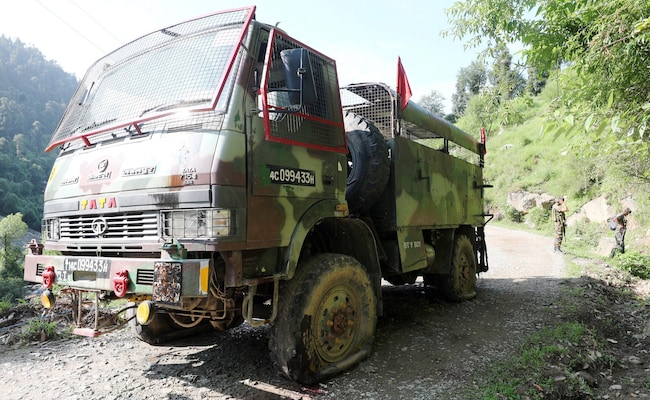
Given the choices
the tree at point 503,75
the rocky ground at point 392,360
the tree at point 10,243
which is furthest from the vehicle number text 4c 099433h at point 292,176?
the tree at point 10,243

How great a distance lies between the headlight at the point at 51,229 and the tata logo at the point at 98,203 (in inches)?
20.2

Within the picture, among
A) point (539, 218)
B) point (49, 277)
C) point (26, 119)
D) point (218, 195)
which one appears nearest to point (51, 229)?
point (49, 277)

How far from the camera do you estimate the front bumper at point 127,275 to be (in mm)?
2811

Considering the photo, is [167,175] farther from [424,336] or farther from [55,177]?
[424,336]

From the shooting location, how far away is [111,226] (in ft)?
10.9

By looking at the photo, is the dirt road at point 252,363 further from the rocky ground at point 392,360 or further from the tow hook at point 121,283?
the tow hook at point 121,283

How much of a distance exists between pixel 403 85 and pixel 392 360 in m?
3.03

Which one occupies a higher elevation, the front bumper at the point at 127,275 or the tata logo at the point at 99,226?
the tata logo at the point at 99,226

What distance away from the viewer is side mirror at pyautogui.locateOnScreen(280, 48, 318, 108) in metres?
3.11

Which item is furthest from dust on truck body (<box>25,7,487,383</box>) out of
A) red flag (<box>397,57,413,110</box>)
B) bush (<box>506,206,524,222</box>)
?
bush (<box>506,206,524,222</box>)

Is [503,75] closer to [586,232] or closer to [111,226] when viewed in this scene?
[111,226]

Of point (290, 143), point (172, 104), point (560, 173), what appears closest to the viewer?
point (172, 104)

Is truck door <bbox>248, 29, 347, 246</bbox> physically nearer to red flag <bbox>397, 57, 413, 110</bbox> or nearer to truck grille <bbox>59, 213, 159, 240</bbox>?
truck grille <bbox>59, 213, 159, 240</bbox>

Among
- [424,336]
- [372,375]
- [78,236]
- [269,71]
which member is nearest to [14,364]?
[78,236]
